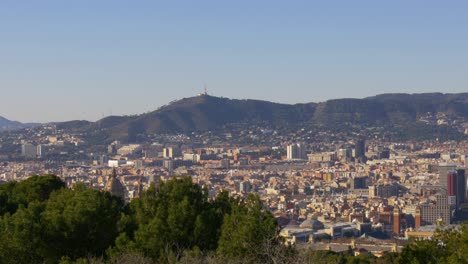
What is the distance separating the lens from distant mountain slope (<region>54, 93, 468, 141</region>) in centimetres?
15662

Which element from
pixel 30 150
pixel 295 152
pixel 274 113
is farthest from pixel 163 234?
pixel 274 113

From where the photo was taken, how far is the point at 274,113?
17350 centimetres

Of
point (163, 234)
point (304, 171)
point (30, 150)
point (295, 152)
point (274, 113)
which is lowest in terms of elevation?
point (304, 171)

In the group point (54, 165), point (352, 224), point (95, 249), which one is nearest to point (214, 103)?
point (54, 165)

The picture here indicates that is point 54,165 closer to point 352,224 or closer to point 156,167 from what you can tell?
point 156,167

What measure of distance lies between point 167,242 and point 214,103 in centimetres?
15484

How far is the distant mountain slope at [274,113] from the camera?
15662 cm

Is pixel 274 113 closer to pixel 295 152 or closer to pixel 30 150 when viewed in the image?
pixel 295 152

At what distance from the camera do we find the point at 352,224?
5738cm

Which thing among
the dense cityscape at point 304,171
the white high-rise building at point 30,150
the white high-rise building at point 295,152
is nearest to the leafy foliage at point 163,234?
the dense cityscape at point 304,171

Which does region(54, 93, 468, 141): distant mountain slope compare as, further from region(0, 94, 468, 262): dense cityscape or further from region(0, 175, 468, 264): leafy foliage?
region(0, 175, 468, 264): leafy foliage

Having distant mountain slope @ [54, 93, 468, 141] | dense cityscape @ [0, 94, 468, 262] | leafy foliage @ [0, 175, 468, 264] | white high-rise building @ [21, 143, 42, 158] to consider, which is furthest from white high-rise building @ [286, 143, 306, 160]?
leafy foliage @ [0, 175, 468, 264]

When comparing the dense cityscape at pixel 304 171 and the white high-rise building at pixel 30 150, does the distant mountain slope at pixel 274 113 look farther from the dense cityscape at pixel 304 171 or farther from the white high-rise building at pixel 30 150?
the white high-rise building at pixel 30 150

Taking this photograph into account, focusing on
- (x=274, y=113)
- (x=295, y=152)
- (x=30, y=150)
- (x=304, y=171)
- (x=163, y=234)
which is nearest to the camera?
(x=163, y=234)
